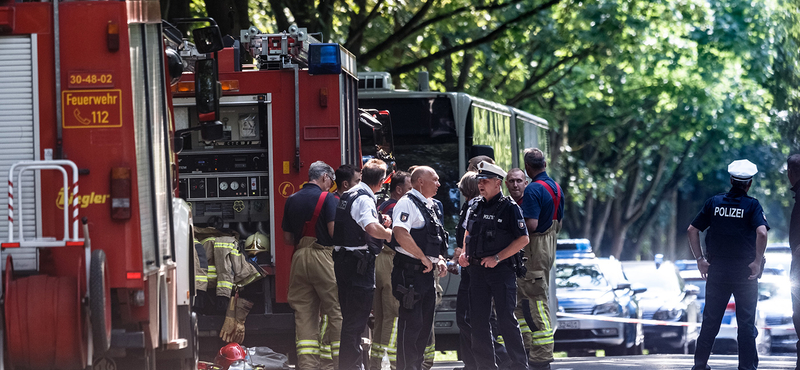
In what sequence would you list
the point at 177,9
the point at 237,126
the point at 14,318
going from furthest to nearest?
the point at 177,9 < the point at 237,126 < the point at 14,318

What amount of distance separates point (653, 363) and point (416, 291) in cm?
434

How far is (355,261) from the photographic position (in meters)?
8.70

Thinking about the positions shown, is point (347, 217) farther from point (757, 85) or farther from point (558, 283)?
point (757, 85)

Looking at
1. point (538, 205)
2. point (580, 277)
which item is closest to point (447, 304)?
point (538, 205)

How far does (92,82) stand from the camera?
601 centimetres

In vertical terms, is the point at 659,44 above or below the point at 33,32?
above

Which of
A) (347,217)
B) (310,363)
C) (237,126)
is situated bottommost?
(310,363)

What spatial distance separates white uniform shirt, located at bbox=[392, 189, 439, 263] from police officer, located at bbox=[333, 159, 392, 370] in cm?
23

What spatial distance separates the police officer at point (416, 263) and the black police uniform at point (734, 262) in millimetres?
2298

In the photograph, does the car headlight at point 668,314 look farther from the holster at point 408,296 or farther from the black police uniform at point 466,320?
the holster at point 408,296

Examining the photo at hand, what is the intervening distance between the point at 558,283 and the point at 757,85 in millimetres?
17669

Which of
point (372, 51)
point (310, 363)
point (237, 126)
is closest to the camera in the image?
point (310, 363)

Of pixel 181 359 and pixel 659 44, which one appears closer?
pixel 181 359

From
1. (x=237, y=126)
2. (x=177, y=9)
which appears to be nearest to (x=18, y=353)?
(x=237, y=126)
